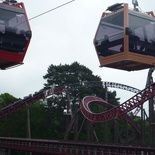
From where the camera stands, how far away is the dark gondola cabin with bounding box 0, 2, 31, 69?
11438 millimetres

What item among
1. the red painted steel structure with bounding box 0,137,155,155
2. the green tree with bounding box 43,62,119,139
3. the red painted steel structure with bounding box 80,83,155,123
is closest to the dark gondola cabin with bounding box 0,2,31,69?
the red painted steel structure with bounding box 0,137,155,155

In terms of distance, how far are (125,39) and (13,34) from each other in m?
3.44

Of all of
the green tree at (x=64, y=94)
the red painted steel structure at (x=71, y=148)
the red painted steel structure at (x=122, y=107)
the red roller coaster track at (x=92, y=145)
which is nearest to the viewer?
the red painted steel structure at (x=71, y=148)

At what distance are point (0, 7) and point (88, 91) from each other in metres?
36.7

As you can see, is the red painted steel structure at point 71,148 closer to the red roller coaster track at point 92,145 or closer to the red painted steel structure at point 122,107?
the red roller coaster track at point 92,145

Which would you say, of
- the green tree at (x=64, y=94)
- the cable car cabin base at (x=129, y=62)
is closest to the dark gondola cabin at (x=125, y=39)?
the cable car cabin base at (x=129, y=62)

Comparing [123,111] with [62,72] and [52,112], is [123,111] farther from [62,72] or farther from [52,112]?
[62,72]

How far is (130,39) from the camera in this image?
1218 centimetres

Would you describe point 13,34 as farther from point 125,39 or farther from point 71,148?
A: point 71,148

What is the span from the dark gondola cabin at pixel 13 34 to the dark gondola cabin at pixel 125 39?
274 cm

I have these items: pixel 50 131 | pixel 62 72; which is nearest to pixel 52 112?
pixel 50 131

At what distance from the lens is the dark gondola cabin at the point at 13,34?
1144 centimetres

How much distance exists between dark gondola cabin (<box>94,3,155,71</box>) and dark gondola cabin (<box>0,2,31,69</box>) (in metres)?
2.74

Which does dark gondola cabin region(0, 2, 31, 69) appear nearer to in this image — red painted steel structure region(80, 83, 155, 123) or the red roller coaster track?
the red roller coaster track
